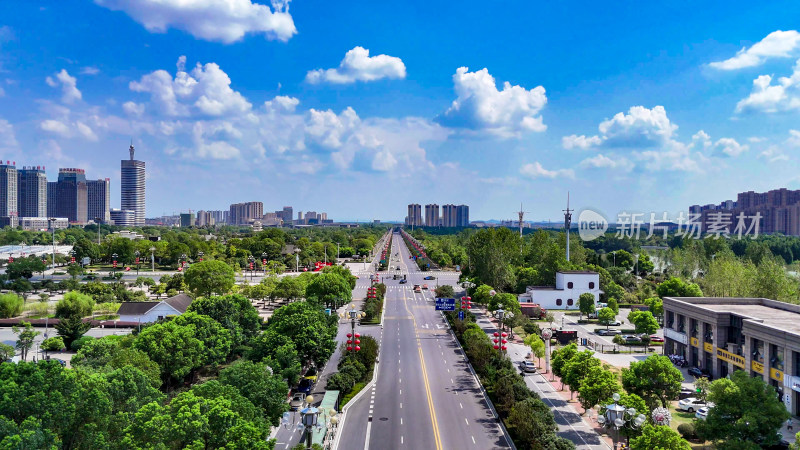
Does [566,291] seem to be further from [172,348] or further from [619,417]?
[172,348]

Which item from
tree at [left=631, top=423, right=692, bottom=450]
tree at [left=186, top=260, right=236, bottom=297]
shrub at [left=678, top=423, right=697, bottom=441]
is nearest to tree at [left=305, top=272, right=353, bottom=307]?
tree at [left=186, top=260, right=236, bottom=297]

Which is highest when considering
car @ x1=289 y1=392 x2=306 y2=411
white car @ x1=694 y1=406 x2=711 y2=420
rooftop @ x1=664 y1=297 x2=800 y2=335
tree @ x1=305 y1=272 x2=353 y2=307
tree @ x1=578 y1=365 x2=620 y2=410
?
rooftop @ x1=664 y1=297 x2=800 y2=335

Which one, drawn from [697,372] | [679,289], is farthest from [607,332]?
[697,372]

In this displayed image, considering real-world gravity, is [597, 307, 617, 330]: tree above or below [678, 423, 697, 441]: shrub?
above

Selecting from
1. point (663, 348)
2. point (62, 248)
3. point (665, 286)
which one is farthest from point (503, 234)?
point (62, 248)

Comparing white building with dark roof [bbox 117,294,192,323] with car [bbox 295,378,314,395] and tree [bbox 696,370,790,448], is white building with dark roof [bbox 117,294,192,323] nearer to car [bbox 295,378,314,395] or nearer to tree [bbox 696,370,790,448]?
car [bbox 295,378,314,395]
